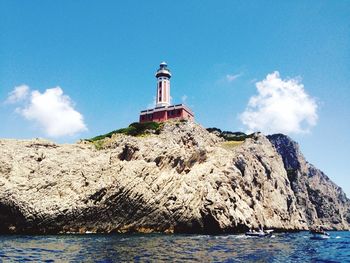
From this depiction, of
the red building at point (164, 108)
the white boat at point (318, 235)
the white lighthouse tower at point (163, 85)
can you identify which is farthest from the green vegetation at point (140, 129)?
the white boat at point (318, 235)

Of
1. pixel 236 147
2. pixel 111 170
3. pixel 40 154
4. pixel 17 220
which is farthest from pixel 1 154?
pixel 236 147

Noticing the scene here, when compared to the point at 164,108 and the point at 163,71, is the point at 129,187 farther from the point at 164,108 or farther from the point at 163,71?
the point at 163,71

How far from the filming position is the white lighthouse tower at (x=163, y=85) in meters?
109

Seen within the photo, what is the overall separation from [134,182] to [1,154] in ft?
85.3

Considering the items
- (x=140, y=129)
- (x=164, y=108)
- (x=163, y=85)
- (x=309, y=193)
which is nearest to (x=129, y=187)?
(x=140, y=129)

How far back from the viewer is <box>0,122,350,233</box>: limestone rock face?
219ft

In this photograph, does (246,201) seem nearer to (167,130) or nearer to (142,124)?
(167,130)

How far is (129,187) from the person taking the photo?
70.4 m

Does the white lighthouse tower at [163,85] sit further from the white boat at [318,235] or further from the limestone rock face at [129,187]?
the white boat at [318,235]

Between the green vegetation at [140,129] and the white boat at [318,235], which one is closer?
the white boat at [318,235]

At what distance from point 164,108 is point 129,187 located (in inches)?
1554

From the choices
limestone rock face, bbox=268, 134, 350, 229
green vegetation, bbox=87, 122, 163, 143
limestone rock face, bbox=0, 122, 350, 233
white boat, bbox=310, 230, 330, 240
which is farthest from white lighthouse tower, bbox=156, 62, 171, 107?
limestone rock face, bbox=268, 134, 350, 229

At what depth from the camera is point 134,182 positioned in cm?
7150

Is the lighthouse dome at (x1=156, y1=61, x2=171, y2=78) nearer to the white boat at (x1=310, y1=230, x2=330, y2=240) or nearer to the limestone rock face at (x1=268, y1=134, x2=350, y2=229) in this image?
the white boat at (x1=310, y1=230, x2=330, y2=240)
